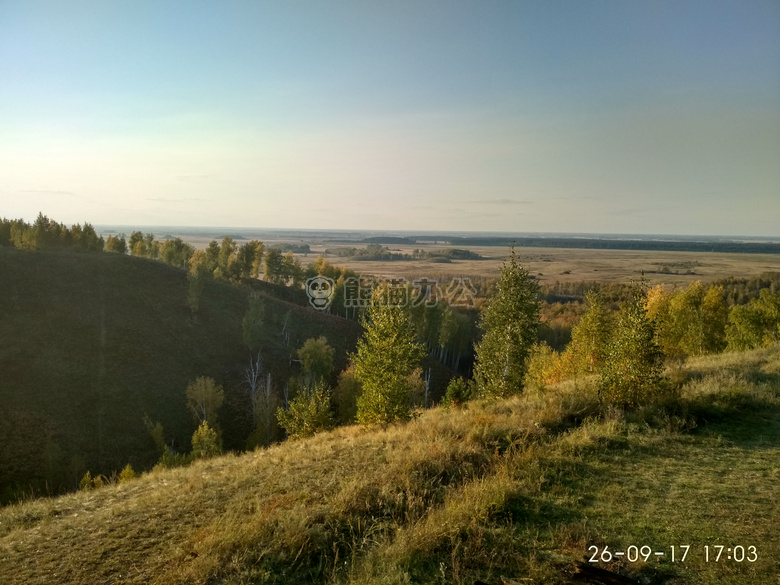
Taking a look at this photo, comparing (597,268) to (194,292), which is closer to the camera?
(194,292)

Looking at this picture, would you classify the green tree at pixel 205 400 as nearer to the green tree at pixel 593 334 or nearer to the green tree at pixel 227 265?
the green tree at pixel 593 334

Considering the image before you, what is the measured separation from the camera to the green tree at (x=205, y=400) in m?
36.3

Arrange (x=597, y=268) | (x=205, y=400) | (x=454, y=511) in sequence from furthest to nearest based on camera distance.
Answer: (x=597, y=268) < (x=205, y=400) < (x=454, y=511)

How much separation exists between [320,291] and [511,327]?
63.4m

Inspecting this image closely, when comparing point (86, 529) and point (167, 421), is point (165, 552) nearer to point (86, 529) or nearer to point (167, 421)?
point (86, 529)

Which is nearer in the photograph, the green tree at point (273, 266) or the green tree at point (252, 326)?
the green tree at point (252, 326)

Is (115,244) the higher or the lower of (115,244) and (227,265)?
the higher

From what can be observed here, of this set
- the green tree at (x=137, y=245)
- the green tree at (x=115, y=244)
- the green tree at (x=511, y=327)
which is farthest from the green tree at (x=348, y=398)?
the green tree at (x=115, y=244)

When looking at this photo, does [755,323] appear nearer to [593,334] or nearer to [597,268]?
[593,334]

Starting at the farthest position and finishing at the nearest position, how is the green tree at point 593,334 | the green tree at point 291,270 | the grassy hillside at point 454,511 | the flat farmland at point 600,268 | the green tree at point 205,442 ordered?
the flat farmland at point 600,268 < the green tree at point 291,270 < the green tree at point 593,334 < the green tree at point 205,442 < the grassy hillside at point 454,511

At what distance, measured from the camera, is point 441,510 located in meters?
6.22

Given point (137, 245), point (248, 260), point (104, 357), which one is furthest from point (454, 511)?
point (137, 245)

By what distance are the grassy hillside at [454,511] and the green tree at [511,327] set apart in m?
10.4

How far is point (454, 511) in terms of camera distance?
6.04 metres
